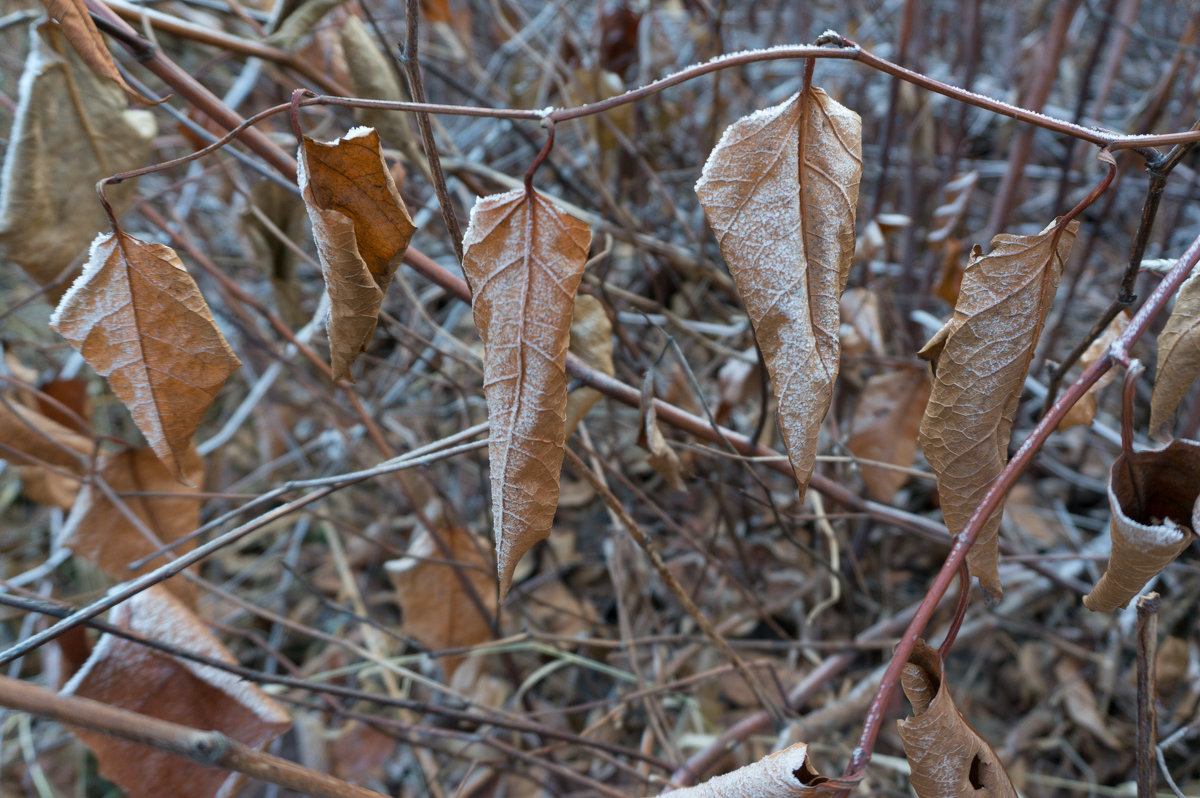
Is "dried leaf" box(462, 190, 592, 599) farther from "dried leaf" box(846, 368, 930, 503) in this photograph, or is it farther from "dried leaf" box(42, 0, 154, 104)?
"dried leaf" box(846, 368, 930, 503)

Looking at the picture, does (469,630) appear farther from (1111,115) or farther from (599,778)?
(1111,115)

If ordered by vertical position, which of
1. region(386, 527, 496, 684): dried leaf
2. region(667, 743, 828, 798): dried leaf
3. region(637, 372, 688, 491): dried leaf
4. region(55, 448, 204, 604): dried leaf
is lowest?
region(386, 527, 496, 684): dried leaf

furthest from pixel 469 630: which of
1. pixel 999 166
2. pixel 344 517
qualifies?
pixel 999 166

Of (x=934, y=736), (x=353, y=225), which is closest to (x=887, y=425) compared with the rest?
(x=934, y=736)

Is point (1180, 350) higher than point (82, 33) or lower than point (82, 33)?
lower

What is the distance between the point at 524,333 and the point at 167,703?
0.51m

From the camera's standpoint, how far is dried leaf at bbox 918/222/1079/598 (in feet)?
1.54

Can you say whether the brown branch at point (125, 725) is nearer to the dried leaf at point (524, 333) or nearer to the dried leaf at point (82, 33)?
the dried leaf at point (524, 333)

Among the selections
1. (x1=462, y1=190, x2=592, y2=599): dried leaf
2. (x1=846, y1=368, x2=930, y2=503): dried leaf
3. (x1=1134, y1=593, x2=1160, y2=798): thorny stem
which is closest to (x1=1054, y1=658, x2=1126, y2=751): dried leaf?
(x1=846, y1=368, x2=930, y2=503): dried leaf

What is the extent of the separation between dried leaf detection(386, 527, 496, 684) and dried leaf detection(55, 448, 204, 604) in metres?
0.25

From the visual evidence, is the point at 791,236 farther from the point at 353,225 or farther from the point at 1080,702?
the point at 1080,702

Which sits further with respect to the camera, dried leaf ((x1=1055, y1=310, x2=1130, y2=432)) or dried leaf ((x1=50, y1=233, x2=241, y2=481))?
dried leaf ((x1=1055, y1=310, x2=1130, y2=432))

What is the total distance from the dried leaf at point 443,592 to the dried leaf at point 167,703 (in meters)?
0.31

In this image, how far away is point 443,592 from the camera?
104 centimetres
